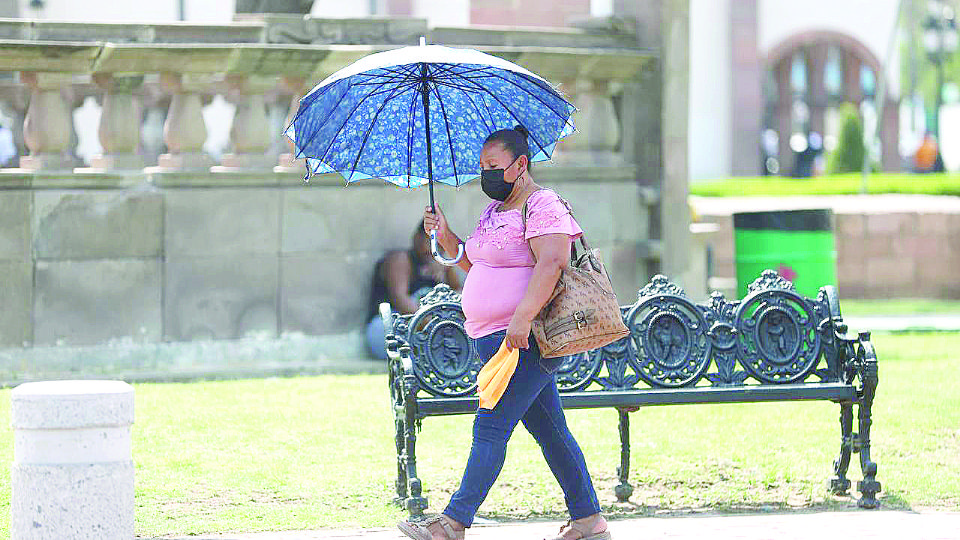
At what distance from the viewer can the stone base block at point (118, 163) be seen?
1259 cm

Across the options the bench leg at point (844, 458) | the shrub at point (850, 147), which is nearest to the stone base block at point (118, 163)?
the bench leg at point (844, 458)

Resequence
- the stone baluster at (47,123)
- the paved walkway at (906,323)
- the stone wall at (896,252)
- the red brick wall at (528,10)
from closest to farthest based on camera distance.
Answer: the stone baluster at (47,123), the paved walkway at (906,323), the stone wall at (896,252), the red brick wall at (528,10)

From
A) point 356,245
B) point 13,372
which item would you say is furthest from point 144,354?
point 356,245

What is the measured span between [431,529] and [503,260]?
44.2 inches

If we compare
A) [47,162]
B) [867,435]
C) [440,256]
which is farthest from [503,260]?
[47,162]

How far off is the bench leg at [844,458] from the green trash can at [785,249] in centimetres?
617

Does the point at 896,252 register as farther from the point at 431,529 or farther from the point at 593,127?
the point at 431,529

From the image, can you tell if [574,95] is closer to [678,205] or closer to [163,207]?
[678,205]

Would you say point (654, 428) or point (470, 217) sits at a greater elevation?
point (470, 217)

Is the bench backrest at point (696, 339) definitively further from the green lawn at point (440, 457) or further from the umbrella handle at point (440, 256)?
the umbrella handle at point (440, 256)

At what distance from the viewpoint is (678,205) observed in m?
14.3

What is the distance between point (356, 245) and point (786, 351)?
16.3ft

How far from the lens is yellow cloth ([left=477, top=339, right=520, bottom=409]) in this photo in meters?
7.11

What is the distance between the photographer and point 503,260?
7.19 meters
